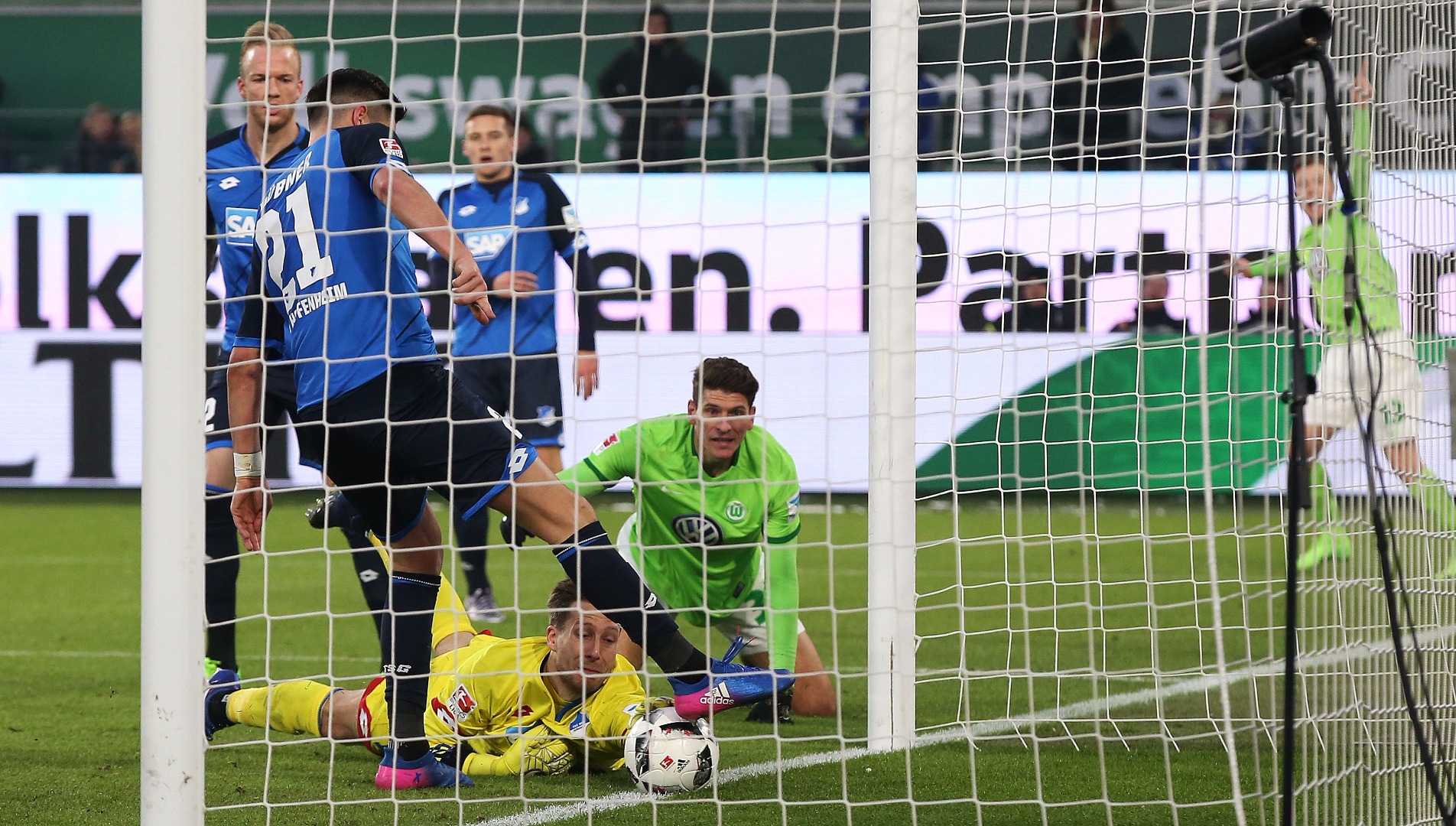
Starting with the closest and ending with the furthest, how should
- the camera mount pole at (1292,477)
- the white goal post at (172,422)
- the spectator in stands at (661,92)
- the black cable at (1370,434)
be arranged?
1. the camera mount pole at (1292,477)
2. the black cable at (1370,434)
3. the white goal post at (172,422)
4. the spectator in stands at (661,92)

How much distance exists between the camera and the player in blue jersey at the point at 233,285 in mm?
4133

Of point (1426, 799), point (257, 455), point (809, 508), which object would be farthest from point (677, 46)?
point (1426, 799)

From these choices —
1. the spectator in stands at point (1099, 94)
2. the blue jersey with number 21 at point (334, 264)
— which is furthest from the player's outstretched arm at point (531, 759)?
the spectator in stands at point (1099, 94)

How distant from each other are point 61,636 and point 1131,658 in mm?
4359

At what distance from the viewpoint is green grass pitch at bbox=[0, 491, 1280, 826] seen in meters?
3.31

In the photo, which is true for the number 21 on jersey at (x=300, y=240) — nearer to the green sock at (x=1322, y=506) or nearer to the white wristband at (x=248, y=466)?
the white wristband at (x=248, y=466)

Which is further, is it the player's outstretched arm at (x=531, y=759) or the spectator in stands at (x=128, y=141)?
the spectator in stands at (x=128, y=141)

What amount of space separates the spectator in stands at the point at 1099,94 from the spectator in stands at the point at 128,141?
7949 mm

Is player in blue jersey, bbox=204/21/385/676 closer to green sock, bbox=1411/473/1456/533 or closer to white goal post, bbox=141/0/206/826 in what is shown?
white goal post, bbox=141/0/206/826

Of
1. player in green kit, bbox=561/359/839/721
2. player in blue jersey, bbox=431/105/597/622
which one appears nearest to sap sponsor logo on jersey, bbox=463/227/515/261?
player in blue jersey, bbox=431/105/597/622

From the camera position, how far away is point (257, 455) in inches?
140

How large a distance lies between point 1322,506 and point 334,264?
2.30 meters

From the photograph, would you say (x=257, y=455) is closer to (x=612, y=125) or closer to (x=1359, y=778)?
(x=1359, y=778)

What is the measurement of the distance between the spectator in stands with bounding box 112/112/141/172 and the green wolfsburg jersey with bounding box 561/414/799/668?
917 cm
